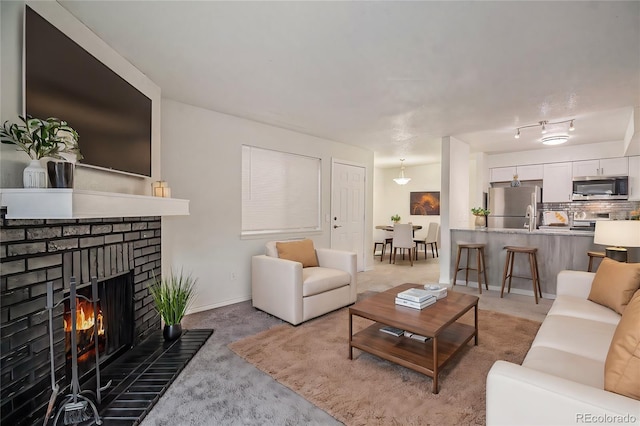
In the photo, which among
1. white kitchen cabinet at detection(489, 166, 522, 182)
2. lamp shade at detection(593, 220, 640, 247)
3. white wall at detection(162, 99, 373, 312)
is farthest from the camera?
white kitchen cabinet at detection(489, 166, 522, 182)

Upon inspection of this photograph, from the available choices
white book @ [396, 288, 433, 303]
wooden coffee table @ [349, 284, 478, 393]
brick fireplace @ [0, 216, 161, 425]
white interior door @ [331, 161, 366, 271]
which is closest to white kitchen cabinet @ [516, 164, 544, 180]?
white interior door @ [331, 161, 366, 271]

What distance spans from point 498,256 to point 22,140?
203 inches

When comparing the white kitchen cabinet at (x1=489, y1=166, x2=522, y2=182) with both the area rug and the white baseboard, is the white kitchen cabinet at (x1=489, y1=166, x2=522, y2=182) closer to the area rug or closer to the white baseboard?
the area rug

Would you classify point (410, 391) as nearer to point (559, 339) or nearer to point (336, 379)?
point (336, 379)

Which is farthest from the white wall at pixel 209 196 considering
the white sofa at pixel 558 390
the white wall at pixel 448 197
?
the white sofa at pixel 558 390

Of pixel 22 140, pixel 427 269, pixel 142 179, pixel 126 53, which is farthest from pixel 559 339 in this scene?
pixel 427 269

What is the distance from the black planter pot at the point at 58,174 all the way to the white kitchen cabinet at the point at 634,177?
7221 millimetres

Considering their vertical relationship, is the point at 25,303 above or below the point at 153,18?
below

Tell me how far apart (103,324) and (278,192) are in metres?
2.65

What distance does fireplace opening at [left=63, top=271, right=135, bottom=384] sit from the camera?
6.63ft

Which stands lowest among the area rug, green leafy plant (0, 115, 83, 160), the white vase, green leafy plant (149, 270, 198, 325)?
the area rug

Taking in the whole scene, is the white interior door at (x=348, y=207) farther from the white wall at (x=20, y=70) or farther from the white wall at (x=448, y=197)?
the white wall at (x=20, y=70)

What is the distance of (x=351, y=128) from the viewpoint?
438cm

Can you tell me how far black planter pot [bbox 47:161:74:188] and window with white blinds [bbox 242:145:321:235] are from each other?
8.30 ft
